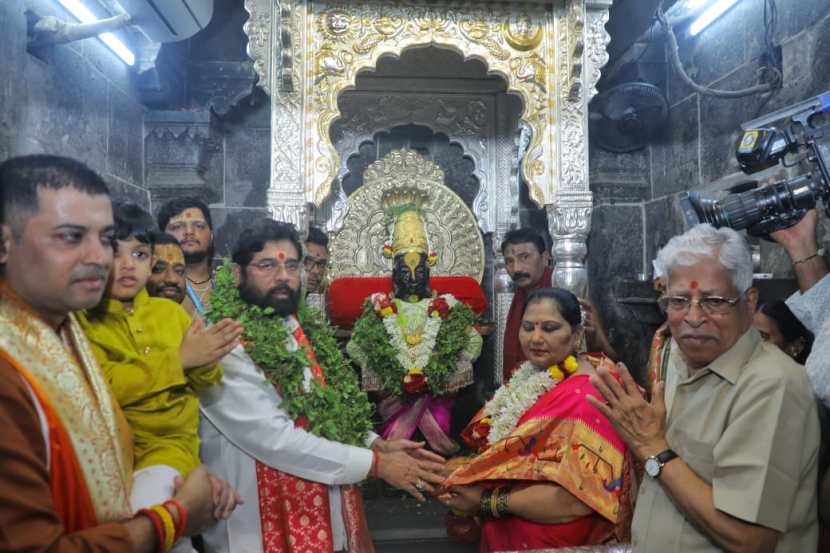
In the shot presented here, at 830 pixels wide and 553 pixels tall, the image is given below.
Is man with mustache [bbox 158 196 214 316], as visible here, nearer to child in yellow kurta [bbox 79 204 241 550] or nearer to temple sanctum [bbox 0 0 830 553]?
temple sanctum [bbox 0 0 830 553]

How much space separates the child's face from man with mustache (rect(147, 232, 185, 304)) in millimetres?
409

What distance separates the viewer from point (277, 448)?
86.9 inches

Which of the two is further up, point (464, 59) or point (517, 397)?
point (464, 59)

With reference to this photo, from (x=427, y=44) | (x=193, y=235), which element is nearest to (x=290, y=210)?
(x=193, y=235)

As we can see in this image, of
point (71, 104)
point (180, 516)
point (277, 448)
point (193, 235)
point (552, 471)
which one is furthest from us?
point (71, 104)

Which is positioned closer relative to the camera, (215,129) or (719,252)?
(719,252)

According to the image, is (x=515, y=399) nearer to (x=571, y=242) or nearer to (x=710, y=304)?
(x=710, y=304)

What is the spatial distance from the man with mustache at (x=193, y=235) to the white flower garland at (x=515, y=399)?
59.4 inches

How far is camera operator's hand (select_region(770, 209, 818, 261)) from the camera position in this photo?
2492 millimetres

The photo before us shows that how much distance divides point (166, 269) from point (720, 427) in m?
2.10

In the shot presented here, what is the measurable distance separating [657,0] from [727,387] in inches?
135

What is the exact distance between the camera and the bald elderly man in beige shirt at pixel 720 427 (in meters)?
1.49

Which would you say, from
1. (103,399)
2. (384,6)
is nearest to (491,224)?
(384,6)

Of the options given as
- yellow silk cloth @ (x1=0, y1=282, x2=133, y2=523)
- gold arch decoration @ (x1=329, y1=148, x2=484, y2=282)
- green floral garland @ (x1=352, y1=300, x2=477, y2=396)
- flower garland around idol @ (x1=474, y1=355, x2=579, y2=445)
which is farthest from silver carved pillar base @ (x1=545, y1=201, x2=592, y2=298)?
yellow silk cloth @ (x1=0, y1=282, x2=133, y2=523)
